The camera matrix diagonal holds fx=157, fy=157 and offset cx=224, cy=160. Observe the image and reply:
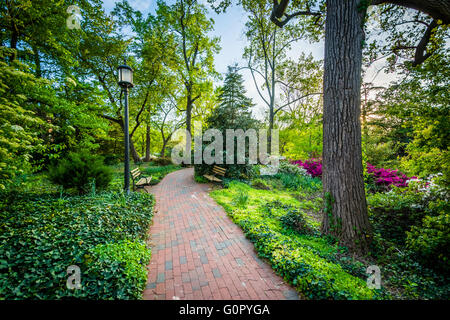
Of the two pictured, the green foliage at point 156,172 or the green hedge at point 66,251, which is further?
the green foliage at point 156,172

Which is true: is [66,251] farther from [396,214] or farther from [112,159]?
[112,159]

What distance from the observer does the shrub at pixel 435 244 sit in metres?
2.40

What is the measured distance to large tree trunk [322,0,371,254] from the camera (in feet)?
9.91

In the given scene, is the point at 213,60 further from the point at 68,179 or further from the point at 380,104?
the point at 380,104

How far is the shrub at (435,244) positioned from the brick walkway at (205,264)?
235 cm

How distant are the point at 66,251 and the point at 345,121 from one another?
16.6 feet

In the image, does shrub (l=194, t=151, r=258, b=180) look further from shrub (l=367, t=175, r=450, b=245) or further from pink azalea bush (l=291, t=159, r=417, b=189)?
shrub (l=367, t=175, r=450, b=245)

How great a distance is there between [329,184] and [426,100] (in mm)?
3149

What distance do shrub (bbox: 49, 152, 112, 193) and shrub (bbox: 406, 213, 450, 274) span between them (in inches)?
277

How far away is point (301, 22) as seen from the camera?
6.95m

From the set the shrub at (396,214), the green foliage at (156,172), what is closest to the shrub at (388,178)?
the shrub at (396,214)

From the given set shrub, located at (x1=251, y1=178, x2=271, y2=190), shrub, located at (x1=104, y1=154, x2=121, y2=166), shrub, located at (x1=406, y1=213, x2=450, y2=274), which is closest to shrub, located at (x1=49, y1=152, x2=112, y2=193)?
shrub, located at (x1=251, y1=178, x2=271, y2=190)

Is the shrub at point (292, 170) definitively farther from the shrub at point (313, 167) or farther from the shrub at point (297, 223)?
the shrub at point (297, 223)

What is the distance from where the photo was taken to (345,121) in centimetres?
306
